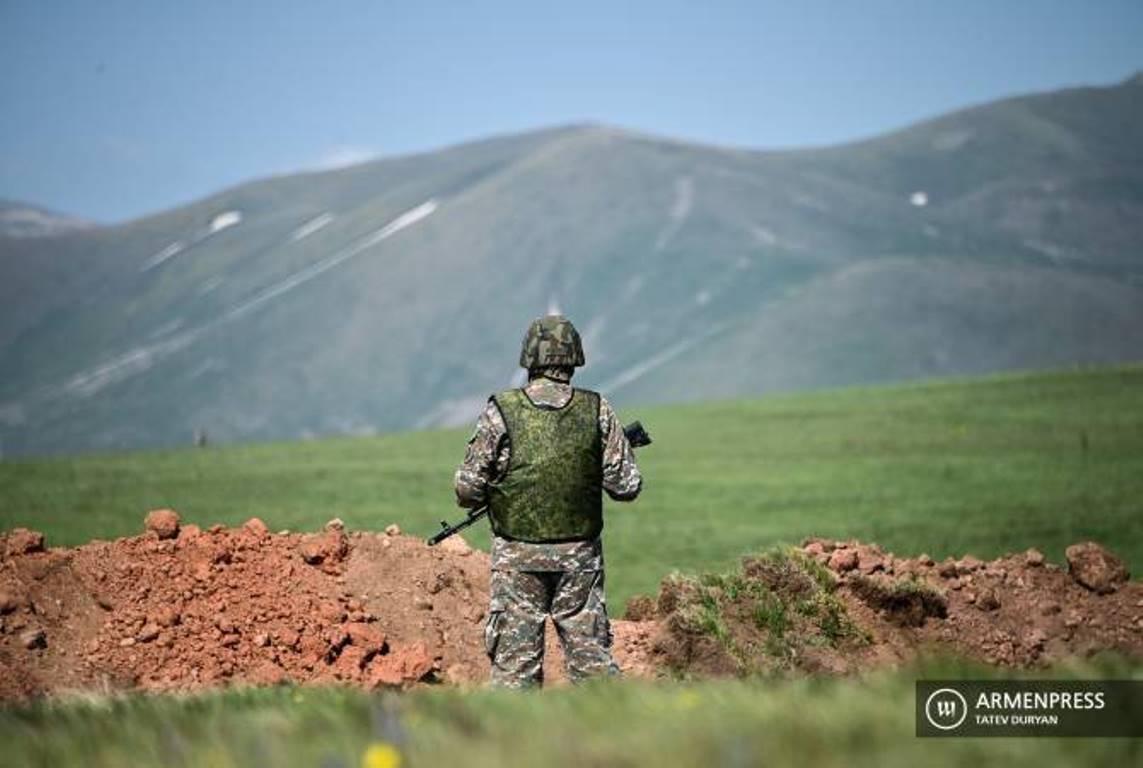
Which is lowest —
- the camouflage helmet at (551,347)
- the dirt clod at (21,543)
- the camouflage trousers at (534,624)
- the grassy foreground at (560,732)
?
the camouflage trousers at (534,624)

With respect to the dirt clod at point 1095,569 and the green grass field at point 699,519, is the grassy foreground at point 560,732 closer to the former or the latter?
the green grass field at point 699,519

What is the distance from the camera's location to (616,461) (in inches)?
357

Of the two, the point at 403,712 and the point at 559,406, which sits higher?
the point at 559,406

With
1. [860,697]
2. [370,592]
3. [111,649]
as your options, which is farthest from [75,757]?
[370,592]

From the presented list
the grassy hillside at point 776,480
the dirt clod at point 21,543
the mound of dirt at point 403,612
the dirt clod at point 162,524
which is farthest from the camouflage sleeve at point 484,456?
the grassy hillside at point 776,480

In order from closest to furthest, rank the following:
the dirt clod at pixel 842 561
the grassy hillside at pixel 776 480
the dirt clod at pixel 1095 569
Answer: the dirt clod at pixel 842 561 < the dirt clod at pixel 1095 569 < the grassy hillside at pixel 776 480

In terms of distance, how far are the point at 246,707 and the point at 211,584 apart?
791 centimetres

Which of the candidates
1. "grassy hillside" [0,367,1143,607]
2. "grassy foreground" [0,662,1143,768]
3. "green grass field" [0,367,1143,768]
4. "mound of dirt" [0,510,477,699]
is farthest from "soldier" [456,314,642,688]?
"grassy hillside" [0,367,1143,607]

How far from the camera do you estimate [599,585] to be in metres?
9.12

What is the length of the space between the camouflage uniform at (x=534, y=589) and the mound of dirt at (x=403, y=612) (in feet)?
6.32

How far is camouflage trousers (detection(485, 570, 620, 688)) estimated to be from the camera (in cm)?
894

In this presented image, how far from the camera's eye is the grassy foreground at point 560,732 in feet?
11.6

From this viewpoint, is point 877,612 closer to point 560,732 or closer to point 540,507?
point 540,507

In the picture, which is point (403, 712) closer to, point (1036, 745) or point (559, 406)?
point (1036, 745)
